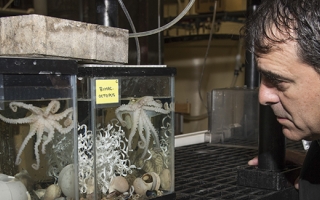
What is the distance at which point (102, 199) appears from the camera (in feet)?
3.39

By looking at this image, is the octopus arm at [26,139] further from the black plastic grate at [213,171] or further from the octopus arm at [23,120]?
the black plastic grate at [213,171]

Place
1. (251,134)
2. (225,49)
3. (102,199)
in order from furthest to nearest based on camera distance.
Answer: (225,49), (251,134), (102,199)

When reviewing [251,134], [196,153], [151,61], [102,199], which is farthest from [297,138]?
[151,61]

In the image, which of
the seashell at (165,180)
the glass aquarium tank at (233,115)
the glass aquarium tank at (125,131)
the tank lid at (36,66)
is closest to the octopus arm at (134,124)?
the glass aquarium tank at (125,131)

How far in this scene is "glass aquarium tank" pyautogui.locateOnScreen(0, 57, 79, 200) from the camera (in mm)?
860

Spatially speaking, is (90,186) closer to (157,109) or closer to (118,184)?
(118,184)

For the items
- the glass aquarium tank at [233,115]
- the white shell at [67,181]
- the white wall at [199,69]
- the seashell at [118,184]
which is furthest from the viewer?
the white wall at [199,69]

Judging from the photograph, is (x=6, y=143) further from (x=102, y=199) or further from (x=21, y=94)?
(x=102, y=199)

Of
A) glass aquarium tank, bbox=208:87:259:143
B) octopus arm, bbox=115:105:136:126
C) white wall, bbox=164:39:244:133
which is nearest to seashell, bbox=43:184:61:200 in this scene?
octopus arm, bbox=115:105:136:126

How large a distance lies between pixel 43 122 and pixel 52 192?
138 mm

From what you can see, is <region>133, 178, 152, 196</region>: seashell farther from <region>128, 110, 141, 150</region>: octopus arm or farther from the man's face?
the man's face

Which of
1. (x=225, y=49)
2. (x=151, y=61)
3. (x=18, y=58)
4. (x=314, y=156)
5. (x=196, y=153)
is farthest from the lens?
(x=225, y=49)

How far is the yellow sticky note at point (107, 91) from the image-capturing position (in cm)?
100

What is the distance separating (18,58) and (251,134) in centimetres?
153
